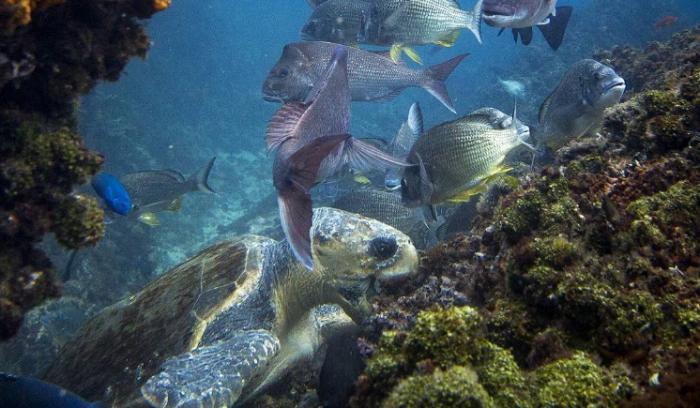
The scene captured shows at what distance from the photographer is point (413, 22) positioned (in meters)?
4.87

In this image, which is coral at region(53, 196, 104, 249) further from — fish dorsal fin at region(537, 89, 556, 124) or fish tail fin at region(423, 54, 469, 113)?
fish dorsal fin at region(537, 89, 556, 124)

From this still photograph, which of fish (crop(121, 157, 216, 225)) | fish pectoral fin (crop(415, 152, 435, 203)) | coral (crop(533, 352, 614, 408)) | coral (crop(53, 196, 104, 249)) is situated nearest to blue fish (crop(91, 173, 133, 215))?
fish (crop(121, 157, 216, 225))

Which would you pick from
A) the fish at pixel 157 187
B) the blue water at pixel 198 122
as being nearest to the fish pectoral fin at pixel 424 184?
the blue water at pixel 198 122

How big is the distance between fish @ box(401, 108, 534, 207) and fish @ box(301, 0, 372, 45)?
245 cm

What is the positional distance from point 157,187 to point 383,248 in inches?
202

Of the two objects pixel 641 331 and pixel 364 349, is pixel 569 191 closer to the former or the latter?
pixel 641 331

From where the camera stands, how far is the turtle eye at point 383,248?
3.50 metres

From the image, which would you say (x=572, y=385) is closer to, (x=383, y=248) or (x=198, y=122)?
(x=383, y=248)

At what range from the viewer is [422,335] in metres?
1.64

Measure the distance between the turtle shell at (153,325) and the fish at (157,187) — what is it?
2.71 metres

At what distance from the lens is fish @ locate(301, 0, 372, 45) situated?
16.4 ft

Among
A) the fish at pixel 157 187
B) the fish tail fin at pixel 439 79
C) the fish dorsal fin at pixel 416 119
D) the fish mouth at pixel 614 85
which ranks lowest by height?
the fish at pixel 157 187

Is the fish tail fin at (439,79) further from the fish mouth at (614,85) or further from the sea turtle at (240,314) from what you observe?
the sea turtle at (240,314)

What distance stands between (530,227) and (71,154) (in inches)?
128
